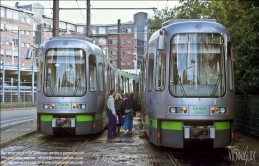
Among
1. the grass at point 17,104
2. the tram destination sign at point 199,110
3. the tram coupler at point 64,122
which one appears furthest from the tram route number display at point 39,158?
the grass at point 17,104

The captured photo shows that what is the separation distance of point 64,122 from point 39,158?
3.50 metres

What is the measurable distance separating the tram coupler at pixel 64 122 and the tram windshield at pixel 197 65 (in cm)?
425

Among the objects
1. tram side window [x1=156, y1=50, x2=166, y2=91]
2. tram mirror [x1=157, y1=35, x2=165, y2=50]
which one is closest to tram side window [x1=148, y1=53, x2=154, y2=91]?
tram side window [x1=156, y1=50, x2=166, y2=91]

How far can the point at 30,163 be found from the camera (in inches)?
368

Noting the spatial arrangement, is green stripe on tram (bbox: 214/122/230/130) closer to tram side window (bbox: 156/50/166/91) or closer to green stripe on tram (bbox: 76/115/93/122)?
tram side window (bbox: 156/50/166/91)

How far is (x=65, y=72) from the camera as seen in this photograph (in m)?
13.8

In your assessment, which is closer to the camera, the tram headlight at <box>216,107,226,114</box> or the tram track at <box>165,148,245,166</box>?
the tram track at <box>165,148,245,166</box>

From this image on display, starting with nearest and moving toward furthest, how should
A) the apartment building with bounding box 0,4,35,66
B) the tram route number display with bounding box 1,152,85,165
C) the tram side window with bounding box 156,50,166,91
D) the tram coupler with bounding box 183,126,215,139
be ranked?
the tram route number display with bounding box 1,152,85,165 → the tram coupler with bounding box 183,126,215,139 → the tram side window with bounding box 156,50,166,91 → the apartment building with bounding box 0,4,35,66

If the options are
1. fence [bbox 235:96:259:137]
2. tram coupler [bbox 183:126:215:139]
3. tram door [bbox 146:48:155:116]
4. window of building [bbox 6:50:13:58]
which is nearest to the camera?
tram coupler [bbox 183:126:215:139]

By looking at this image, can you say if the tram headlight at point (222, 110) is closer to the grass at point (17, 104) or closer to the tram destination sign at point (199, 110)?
the tram destination sign at point (199, 110)

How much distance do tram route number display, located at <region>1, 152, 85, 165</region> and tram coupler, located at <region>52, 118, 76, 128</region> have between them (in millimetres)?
2605

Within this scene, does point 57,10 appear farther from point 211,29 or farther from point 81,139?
point 211,29

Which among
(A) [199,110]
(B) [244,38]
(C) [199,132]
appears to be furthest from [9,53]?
(C) [199,132]

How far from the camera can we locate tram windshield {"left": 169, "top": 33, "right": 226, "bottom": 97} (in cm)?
1058
